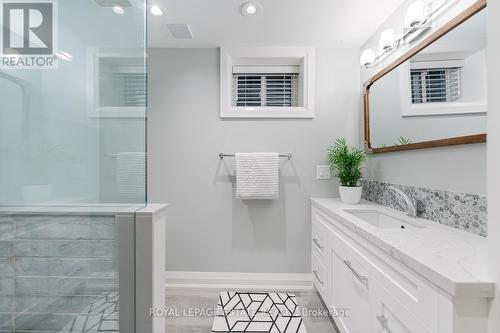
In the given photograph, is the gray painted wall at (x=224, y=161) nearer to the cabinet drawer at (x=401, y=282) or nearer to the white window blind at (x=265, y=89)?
the white window blind at (x=265, y=89)

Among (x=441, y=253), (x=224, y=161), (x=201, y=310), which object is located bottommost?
(x=201, y=310)

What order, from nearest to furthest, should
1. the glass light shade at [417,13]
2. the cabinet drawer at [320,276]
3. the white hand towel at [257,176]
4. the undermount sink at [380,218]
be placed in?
the glass light shade at [417,13] < the undermount sink at [380,218] < the cabinet drawer at [320,276] < the white hand towel at [257,176]

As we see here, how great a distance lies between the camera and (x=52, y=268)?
87cm

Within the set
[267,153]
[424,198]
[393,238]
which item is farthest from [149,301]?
[424,198]

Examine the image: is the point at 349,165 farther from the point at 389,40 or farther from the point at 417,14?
the point at 417,14

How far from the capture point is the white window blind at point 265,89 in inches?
94.5

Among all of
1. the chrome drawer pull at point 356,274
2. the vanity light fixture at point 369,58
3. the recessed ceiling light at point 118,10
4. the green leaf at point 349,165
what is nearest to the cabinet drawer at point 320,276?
the chrome drawer pull at point 356,274

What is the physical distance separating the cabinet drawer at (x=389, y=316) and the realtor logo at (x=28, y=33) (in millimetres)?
1438

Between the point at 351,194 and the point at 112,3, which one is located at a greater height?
the point at 112,3

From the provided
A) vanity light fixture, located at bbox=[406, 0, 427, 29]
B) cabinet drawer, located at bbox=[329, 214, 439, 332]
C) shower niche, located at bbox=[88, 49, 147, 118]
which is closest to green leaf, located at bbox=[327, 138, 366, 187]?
cabinet drawer, located at bbox=[329, 214, 439, 332]

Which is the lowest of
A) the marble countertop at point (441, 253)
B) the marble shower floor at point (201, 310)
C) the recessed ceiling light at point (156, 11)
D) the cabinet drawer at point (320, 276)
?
the marble shower floor at point (201, 310)

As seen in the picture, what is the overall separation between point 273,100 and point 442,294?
2.01 metres

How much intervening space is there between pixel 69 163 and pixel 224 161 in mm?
1424

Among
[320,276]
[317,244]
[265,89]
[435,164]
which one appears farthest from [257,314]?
[265,89]
